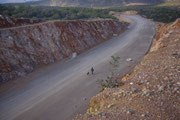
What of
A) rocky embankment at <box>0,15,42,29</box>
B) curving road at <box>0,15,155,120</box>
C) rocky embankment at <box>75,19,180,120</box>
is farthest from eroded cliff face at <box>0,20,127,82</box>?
rocky embankment at <box>75,19,180,120</box>

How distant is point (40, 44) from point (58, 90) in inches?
333

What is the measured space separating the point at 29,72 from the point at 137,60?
1296cm

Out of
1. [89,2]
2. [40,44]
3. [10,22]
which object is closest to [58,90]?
[40,44]

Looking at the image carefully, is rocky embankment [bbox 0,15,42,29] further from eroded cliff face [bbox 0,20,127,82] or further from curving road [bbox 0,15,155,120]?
curving road [bbox 0,15,155,120]

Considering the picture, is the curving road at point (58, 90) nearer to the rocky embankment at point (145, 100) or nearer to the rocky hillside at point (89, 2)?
the rocky embankment at point (145, 100)

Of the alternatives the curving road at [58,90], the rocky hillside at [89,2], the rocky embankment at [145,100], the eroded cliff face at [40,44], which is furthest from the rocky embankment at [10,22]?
the rocky hillside at [89,2]

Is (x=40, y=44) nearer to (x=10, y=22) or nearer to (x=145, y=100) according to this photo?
(x=10, y=22)

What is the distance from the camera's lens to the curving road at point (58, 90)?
9.69 metres

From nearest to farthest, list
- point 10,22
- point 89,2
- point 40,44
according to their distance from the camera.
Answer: point 40,44, point 10,22, point 89,2

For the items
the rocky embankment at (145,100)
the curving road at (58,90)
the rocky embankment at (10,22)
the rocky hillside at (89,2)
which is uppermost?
the rocky hillside at (89,2)

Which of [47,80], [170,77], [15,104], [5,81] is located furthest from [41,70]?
[170,77]

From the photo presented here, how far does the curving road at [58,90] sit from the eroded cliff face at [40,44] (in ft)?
4.85

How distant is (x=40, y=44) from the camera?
1800 centimetres

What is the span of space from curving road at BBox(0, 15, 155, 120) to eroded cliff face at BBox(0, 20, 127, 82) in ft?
4.85
